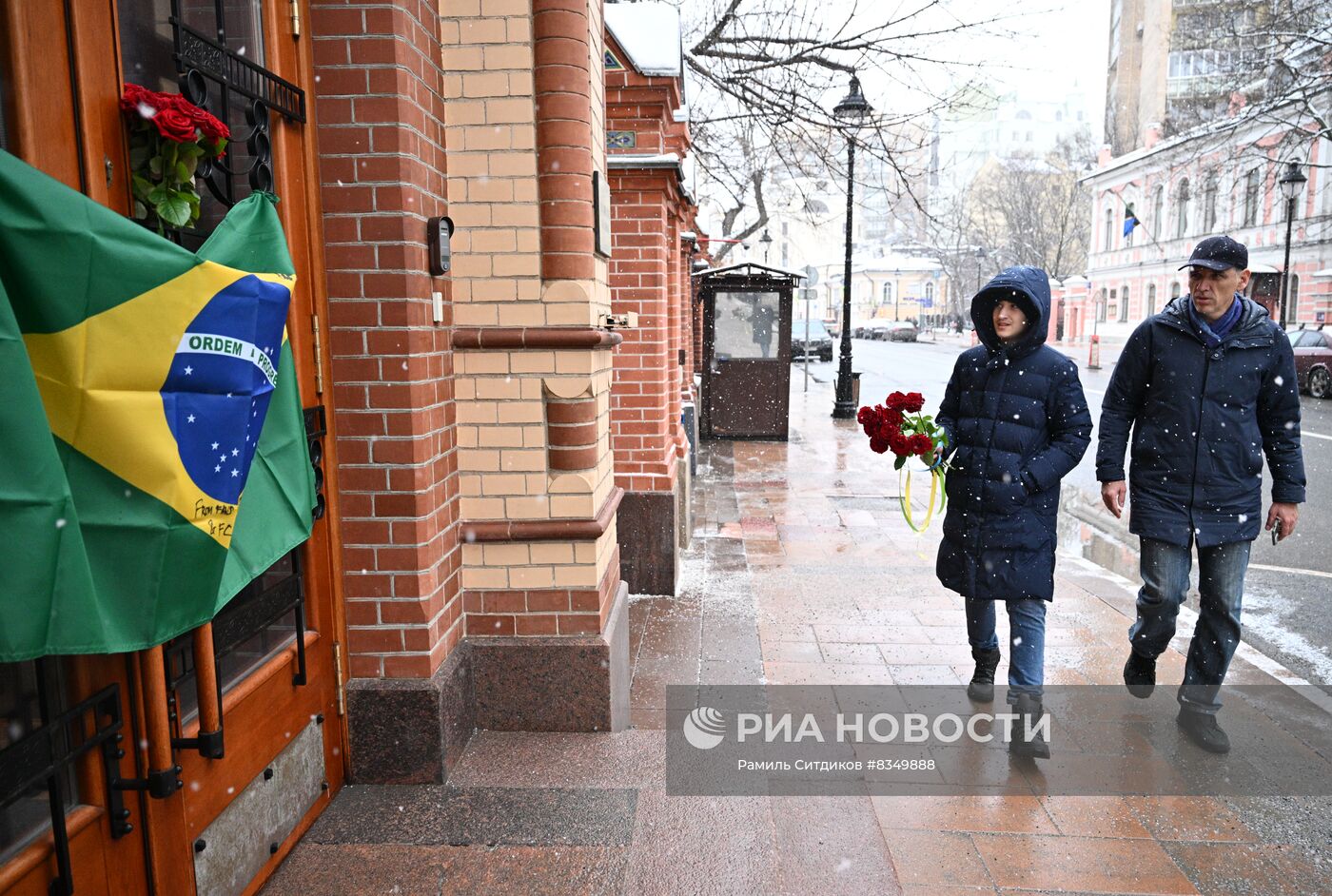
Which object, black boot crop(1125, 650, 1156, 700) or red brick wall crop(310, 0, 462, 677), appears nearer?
red brick wall crop(310, 0, 462, 677)

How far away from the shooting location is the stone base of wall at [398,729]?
3.30m

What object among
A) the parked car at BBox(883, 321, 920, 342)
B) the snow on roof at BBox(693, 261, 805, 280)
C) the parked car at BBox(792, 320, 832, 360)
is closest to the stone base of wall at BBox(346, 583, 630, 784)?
the snow on roof at BBox(693, 261, 805, 280)

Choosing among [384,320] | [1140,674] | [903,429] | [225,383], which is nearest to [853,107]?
[903,429]

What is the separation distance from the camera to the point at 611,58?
20.0ft

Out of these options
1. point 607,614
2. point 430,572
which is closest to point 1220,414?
point 607,614

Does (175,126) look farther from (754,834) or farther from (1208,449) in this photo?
(1208,449)

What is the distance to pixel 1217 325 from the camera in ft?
12.7

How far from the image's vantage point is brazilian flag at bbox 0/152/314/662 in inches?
62.1

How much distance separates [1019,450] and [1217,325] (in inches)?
39.0

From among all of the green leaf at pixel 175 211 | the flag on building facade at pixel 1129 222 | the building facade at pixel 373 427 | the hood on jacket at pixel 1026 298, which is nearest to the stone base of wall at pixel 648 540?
the building facade at pixel 373 427

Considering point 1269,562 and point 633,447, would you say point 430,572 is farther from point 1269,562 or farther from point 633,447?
point 1269,562

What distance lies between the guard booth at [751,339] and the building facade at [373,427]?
9.92m

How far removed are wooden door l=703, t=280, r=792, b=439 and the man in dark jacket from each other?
9.94 meters

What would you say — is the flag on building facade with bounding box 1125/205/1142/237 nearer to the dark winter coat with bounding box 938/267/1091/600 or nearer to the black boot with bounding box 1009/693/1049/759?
the dark winter coat with bounding box 938/267/1091/600
